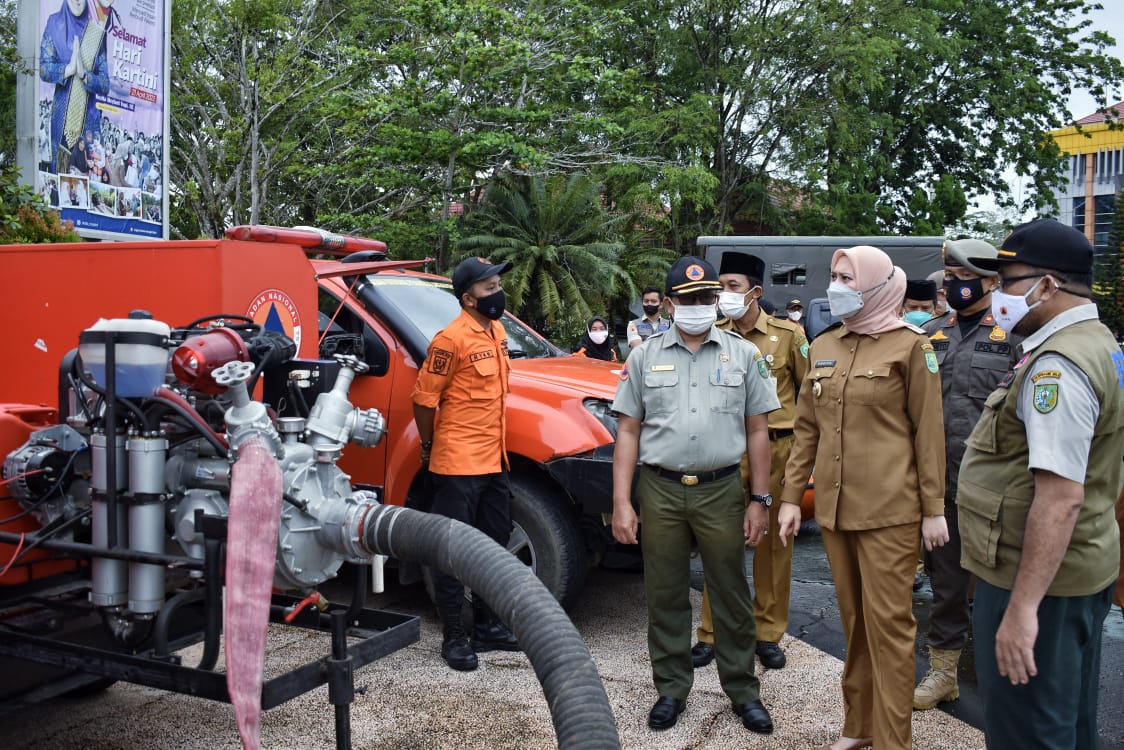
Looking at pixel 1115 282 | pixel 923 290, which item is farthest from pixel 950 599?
pixel 1115 282

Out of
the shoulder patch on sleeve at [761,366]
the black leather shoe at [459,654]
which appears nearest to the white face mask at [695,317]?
the shoulder patch on sleeve at [761,366]

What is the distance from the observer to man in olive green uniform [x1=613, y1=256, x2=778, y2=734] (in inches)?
161

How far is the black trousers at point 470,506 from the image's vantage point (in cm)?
470

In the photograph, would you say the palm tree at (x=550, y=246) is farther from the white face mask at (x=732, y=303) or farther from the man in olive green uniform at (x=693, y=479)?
the man in olive green uniform at (x=693, y=479)

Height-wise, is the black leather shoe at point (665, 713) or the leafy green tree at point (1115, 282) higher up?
the leafy green tree at point (1115, 282)

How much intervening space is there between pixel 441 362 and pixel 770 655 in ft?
6.99

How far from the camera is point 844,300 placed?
12.3 ft

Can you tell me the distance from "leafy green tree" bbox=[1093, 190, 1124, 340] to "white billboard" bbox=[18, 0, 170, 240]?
3308 centimetres

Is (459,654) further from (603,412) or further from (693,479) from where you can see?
(693,479)

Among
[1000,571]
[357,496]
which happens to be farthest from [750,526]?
[357,496]

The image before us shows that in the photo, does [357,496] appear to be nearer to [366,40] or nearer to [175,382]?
[175,382]

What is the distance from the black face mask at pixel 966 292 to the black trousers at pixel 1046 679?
7.06ft

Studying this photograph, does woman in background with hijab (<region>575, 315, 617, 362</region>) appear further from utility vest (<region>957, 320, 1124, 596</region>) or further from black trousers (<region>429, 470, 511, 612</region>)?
utility vest (<region>957, 320, 1124, 596</region>)

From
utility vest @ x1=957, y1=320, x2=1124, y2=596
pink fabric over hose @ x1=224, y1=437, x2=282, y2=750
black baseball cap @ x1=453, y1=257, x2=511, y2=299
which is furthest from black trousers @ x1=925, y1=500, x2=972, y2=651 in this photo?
pink fabric over hose @ x1=224, y1=437, x2=282, y2=750
